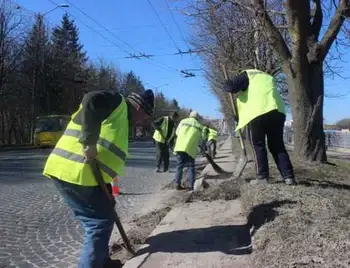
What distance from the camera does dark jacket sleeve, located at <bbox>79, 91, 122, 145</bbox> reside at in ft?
13.8

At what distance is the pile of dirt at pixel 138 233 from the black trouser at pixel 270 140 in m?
1.65

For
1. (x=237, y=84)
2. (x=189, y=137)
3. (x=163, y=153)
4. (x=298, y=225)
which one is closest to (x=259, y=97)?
(x=237, y=84)

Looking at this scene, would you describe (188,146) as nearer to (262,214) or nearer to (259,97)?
(259,97)

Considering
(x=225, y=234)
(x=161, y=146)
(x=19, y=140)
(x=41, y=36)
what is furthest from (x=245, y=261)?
(x=19, y=140)

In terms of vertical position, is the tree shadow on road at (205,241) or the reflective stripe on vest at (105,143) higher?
the reflective stripe on vest at (105,143)

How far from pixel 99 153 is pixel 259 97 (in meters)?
3.19

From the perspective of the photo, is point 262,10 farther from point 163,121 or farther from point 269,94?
point 163,121

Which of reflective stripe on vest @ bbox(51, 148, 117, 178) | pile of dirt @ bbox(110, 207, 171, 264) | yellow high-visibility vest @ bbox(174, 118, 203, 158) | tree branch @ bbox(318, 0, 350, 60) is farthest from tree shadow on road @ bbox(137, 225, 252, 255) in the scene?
tree branch @ bbox(318, 0, 350, 60)

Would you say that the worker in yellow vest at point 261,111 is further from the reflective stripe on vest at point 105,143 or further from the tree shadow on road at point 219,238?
the reflective stripe on vest at point 105,143

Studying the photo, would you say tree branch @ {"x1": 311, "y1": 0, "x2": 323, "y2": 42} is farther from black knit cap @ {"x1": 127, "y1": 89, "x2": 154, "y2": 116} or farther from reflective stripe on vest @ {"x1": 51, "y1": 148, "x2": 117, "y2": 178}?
reflective stripe on vest @ {"x1": 51, "y1": 148, "x2": 117, "y2": 178}

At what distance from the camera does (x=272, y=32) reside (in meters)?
11.6

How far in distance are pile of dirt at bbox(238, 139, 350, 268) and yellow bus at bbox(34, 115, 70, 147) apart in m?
31.2

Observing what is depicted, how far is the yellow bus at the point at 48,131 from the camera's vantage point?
3691 centimetres

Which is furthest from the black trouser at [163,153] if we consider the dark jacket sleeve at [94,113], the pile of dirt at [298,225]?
the dark jacket sleeve at [94,113]
